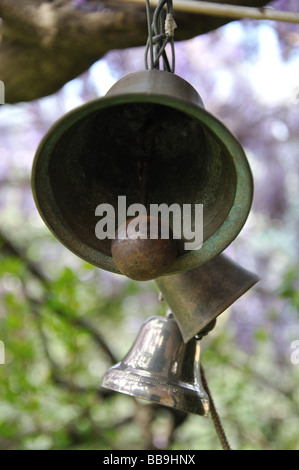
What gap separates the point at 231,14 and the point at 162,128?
581mm

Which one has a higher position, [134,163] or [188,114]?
[134,163]

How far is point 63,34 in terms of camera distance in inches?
79.9

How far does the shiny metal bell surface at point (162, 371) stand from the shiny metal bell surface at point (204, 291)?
146 millimetres

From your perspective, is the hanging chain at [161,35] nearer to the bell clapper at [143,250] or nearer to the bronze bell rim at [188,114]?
the bronze bell rim at [188,114]

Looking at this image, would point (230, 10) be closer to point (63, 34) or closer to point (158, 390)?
point (63, 34)

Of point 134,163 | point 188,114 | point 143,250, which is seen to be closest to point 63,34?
point 134,163

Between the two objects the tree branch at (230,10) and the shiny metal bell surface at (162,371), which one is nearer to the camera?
the shiny metal bell surface at (162,371)

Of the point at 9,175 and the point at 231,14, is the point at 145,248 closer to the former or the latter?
the point at 231,14

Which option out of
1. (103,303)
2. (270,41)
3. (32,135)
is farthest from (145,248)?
(32,135)

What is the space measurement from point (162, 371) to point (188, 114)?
2.84ft

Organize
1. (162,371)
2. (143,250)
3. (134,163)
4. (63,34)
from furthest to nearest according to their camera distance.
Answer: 1. (63,34)
2. (162,371)
3. (134,163)
4. (143,250)

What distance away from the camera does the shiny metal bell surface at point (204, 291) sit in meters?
1.35

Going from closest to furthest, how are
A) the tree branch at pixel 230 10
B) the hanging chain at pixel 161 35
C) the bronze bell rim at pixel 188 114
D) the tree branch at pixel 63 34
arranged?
the bronze bell rim at pixel 188 114
the hanging chain at pixel 161 35
the tree branch at pixel 230 10
the tree branch at pixel 63 34

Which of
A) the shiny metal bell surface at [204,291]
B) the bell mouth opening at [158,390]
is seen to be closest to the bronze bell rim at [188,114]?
the shiny metal bell surface at [204,291]
